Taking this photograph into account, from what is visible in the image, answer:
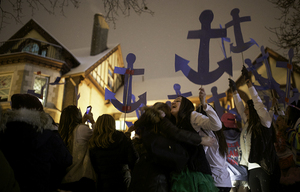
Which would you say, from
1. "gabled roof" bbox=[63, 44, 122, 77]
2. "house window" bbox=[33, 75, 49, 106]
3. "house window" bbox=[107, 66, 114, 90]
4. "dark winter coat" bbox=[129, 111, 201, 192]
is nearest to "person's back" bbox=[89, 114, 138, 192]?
"dark winter coat" bbox=[129, 111, 201, 192]

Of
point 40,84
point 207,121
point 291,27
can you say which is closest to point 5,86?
point 40,84

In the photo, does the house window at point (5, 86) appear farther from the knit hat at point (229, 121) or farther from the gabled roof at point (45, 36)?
the knit hat at point (229, 121)

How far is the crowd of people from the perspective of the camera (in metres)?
1.68

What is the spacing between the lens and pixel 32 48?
36.4ft

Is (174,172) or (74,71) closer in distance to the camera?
(174,172)

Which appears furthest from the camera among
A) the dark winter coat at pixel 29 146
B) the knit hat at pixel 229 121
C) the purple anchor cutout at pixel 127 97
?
the purple anchor cutout at pixel 127 97

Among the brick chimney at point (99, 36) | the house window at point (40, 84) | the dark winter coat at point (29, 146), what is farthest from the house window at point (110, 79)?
the dark winter coat at point (29, 146)

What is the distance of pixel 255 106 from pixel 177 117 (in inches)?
47.9

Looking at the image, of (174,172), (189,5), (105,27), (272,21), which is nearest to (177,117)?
(174,172)

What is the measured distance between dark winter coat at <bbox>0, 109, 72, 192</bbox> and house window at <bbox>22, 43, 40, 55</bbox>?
422 inches

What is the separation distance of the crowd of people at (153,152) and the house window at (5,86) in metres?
9.13

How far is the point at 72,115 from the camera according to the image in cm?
264

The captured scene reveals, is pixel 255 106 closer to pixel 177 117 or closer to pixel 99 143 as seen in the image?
pixel 177 117

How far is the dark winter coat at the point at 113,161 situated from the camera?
233 centimetres
